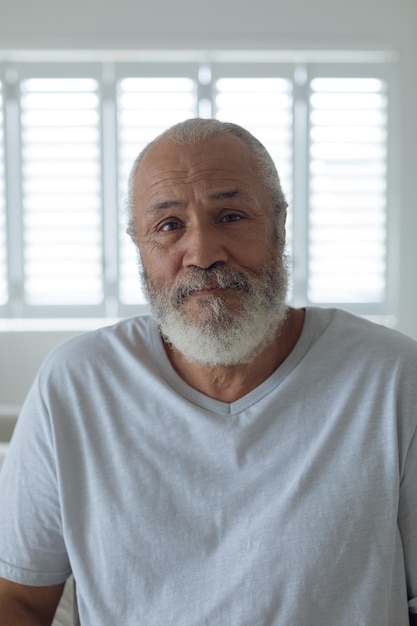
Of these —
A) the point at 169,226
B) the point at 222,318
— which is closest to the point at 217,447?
the point at 222,318

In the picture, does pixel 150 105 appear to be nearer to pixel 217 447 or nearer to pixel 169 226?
pixel 169 226

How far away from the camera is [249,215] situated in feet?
3.34

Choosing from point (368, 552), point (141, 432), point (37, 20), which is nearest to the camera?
point (368, 552)

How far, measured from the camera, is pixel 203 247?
97 cm

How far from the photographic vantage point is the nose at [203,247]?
3.17 ft

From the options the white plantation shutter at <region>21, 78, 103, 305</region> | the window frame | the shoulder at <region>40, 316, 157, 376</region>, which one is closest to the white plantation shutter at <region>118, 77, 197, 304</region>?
the window frame

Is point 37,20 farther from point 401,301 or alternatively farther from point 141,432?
point 141,432

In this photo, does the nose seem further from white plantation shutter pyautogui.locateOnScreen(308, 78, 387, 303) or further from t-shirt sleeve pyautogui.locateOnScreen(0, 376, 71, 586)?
white plantation shutter pyautogui.locateOnScreen(308, 78, 387, 303)

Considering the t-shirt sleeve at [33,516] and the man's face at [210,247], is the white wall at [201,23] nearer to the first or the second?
the man's face at [210,247]

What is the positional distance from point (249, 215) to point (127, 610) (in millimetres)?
580

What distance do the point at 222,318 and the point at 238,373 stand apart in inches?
3.7

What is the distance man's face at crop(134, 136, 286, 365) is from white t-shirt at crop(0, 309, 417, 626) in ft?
0.27

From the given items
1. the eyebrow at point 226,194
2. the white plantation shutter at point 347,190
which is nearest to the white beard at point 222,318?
the eyebrow at point 226,194

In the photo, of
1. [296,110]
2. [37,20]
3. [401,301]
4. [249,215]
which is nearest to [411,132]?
[296,110]
